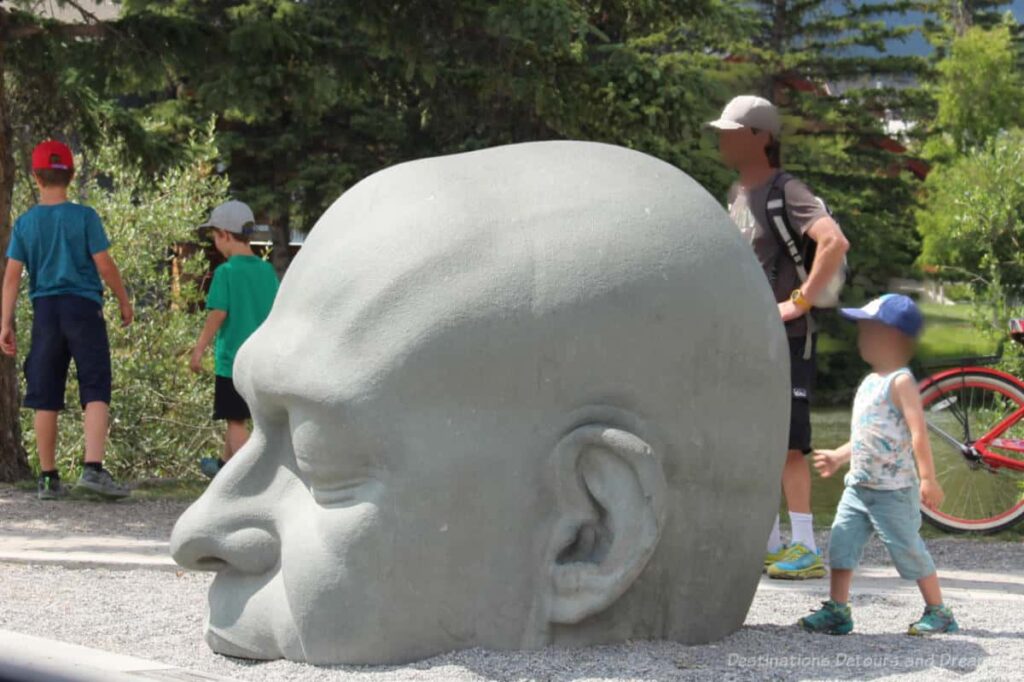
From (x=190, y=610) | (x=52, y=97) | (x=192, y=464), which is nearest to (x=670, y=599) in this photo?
(x=190, y=610)

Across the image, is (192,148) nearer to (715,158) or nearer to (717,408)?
(717,408)

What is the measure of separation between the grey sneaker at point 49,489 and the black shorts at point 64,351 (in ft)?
1.29

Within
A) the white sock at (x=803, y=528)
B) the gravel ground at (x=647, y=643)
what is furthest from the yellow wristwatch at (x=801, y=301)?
the gravel ground at (x=647, y=643)

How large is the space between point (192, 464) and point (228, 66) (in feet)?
12.7

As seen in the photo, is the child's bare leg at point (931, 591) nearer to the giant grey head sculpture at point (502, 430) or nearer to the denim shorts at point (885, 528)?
the denim shorts at point (885, 528)

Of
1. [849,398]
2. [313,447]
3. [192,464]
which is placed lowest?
[849,398]

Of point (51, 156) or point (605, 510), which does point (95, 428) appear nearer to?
point (51, 156)

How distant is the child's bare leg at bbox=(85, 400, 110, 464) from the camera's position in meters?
7.84

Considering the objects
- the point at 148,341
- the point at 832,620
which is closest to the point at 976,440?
the point at 832,620

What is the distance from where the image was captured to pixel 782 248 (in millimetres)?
5684

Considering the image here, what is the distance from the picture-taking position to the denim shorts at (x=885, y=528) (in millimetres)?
4668

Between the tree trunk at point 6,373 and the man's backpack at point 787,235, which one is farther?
the tree trunk at point 6,373

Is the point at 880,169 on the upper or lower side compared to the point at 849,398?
upper

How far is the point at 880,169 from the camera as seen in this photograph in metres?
38.1
